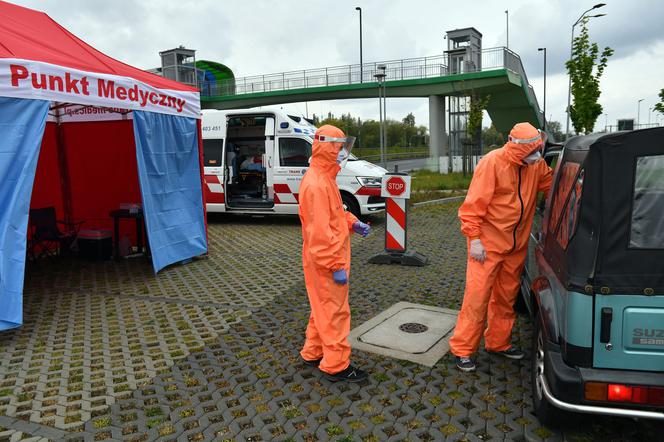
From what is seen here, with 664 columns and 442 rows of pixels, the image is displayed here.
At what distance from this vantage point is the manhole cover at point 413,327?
4.98 m

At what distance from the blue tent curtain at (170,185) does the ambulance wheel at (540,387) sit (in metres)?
5.43

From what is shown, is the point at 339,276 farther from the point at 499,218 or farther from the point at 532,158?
the point at 532,158

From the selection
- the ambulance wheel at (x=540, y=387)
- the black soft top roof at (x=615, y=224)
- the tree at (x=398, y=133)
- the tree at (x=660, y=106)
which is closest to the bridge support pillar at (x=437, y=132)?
the tree at (x=660, y=106)

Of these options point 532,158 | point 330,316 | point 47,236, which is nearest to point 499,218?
point 532,158

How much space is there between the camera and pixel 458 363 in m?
4.11

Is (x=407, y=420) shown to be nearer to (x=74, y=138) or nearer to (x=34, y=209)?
(x=34, y=209)

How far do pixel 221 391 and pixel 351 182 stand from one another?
25.3ft

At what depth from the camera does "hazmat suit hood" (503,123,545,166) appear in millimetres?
3711

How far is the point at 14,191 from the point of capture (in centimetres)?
517

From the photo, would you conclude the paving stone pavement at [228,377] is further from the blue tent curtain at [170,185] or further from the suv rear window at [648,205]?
the suv rear window at [648,205]

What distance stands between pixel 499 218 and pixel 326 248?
53.6 inches

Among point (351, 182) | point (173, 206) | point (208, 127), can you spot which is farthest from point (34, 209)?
point (351, 182)

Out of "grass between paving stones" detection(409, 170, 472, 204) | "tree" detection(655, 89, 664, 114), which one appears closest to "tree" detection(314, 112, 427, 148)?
"grass between paving stones" detection(409, 170, 472, 204)

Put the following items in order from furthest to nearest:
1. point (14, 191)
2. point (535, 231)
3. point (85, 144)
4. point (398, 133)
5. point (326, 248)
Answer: point (398, 133) → point (85, 144) → point (14, 191) → point (535, 231) → point (326, 248)
